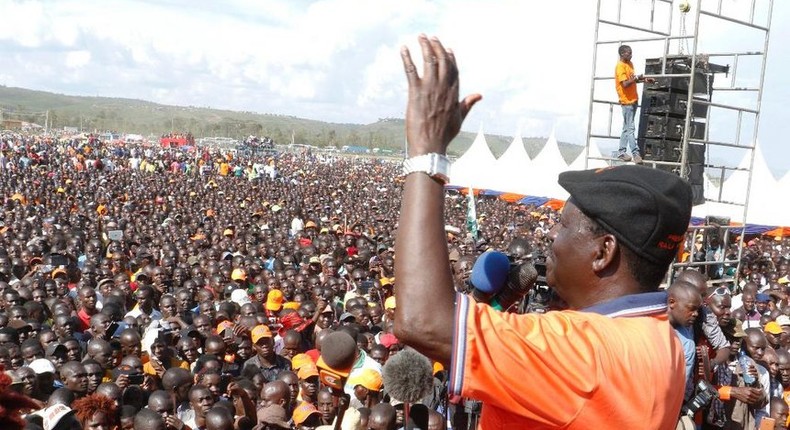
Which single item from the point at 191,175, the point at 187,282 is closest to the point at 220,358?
the point at 187,282

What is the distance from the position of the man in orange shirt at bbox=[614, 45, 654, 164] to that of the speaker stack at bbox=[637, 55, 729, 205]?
4.0 inches

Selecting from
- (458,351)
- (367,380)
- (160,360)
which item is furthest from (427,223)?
(160,360)

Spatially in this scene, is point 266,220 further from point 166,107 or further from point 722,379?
point 166,107

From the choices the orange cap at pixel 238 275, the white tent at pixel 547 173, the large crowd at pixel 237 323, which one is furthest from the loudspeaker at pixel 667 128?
the white tent at pixel 547 173

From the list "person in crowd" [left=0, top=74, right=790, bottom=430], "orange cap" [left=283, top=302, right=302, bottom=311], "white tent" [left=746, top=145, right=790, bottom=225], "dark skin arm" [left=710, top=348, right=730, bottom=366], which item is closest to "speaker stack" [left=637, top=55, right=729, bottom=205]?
"person in crowd" [left=0, top=74, right=790, bottom=430]

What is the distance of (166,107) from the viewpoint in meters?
173

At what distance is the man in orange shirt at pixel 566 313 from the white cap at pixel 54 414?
3152mm

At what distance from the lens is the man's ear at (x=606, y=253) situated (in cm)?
141

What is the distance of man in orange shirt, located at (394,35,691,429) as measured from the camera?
120 centimetres

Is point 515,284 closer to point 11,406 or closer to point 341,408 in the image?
point 11,406

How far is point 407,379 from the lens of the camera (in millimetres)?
3082

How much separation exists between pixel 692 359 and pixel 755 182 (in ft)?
63.6

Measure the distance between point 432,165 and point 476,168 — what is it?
31.6m

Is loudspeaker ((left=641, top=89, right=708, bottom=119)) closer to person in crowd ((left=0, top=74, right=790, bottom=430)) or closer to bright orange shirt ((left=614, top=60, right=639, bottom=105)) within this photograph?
bright orange shirt ((left=614, top=60, right=639, bottom=105))
